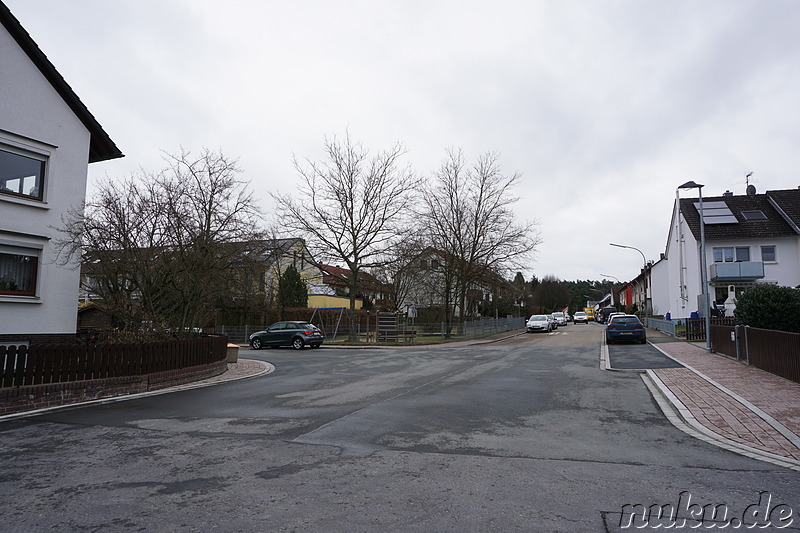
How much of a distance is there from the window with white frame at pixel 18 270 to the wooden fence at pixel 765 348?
64.0 feet

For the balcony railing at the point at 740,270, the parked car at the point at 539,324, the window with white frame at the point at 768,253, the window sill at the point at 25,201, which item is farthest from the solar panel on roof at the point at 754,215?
the window sill at the point at 25,201

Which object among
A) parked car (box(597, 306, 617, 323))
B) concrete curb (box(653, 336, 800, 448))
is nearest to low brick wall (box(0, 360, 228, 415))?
concrete curb (box(653, 336, 800, 448))

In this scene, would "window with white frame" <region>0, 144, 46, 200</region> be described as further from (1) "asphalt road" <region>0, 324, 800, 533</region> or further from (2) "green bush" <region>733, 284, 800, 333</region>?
(2) "green bush" <region>733, 284, 800, 333</region>

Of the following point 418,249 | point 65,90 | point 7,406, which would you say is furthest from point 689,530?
point 418,249

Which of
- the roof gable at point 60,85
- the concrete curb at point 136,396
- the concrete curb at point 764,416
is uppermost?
the roof gable at point 60,85

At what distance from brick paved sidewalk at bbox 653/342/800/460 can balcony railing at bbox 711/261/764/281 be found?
25801 millimetres

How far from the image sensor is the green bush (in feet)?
54.6

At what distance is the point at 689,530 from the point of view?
13.6 feet

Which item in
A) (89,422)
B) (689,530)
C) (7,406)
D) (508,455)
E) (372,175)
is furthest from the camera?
(372,175)

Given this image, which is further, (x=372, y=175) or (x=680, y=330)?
(x=372, y=175)

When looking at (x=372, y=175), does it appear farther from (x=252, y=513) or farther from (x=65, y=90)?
(x=252, y=513)

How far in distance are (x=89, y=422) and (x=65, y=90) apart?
450 inches

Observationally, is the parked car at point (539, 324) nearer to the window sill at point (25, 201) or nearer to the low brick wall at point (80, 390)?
the low brick wall at point (80, 390)

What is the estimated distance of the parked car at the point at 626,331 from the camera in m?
27.2
